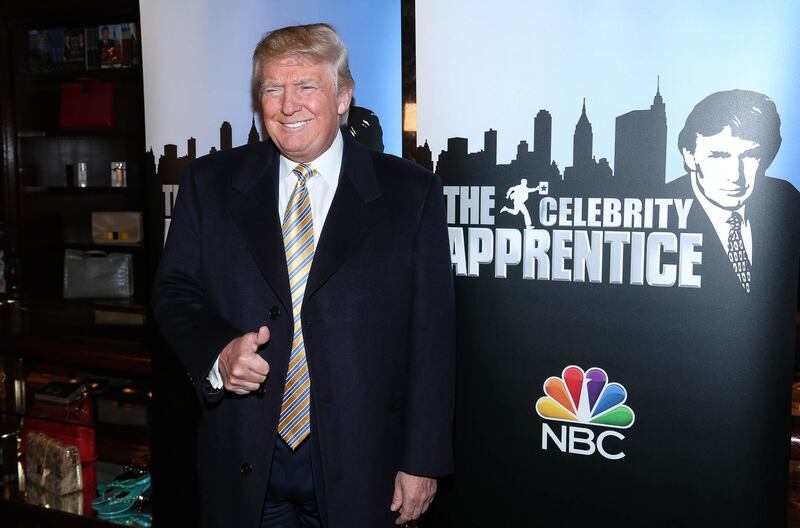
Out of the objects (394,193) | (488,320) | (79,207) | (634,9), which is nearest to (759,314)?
(488,320)

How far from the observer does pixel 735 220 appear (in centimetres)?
161

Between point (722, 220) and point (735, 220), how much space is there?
1.1 inches

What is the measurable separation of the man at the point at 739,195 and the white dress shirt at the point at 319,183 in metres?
0.83

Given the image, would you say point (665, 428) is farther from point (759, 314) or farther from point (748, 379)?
point (759, 314)

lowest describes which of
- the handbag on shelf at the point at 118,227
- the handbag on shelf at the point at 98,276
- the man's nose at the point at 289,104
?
the handbag on shelf at the point at 98,276

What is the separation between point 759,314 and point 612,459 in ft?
1.66

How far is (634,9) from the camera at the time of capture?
1.66m

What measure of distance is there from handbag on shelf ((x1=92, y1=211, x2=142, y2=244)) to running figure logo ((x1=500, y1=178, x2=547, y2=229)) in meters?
2.88

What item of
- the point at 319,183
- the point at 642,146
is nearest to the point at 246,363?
the point at 319,183

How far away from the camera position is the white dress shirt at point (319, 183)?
58.5 inches

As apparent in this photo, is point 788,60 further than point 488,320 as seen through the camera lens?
No

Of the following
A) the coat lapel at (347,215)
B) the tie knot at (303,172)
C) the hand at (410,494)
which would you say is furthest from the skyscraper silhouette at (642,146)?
the hand at (410,494)

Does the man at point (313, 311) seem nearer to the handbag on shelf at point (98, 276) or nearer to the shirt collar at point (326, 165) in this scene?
the shirt collar at point (326, 165)

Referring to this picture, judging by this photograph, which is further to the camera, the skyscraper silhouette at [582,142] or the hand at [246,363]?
the skyscraper silhouette at [582,142]
